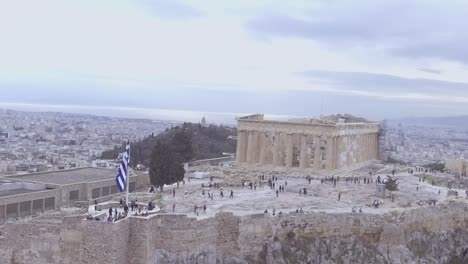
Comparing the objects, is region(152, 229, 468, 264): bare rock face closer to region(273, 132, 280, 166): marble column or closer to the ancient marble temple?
the ancient marble temple

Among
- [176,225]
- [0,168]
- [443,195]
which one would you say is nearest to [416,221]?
[443,195]

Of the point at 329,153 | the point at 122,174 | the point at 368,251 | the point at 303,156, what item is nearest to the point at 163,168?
the point at 122,174

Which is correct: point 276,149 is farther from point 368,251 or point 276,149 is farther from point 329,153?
point 368,251

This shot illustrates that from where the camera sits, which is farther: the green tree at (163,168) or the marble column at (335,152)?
the marble column at (335,152)

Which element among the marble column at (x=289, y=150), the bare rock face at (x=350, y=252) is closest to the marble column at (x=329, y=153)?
the marble column at (x=289, y=150)

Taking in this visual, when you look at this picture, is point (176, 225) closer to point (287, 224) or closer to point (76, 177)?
point (287, 224)

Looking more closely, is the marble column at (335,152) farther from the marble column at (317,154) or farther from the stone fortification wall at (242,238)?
the stone fortification wall at (242,238)

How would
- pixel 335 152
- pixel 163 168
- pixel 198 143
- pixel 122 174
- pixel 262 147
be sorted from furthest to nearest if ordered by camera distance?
1. pixel 198 143
2. pixel 262 147
3. pixel 335 152
4. pixel 163 168
5. pixel 122 174
